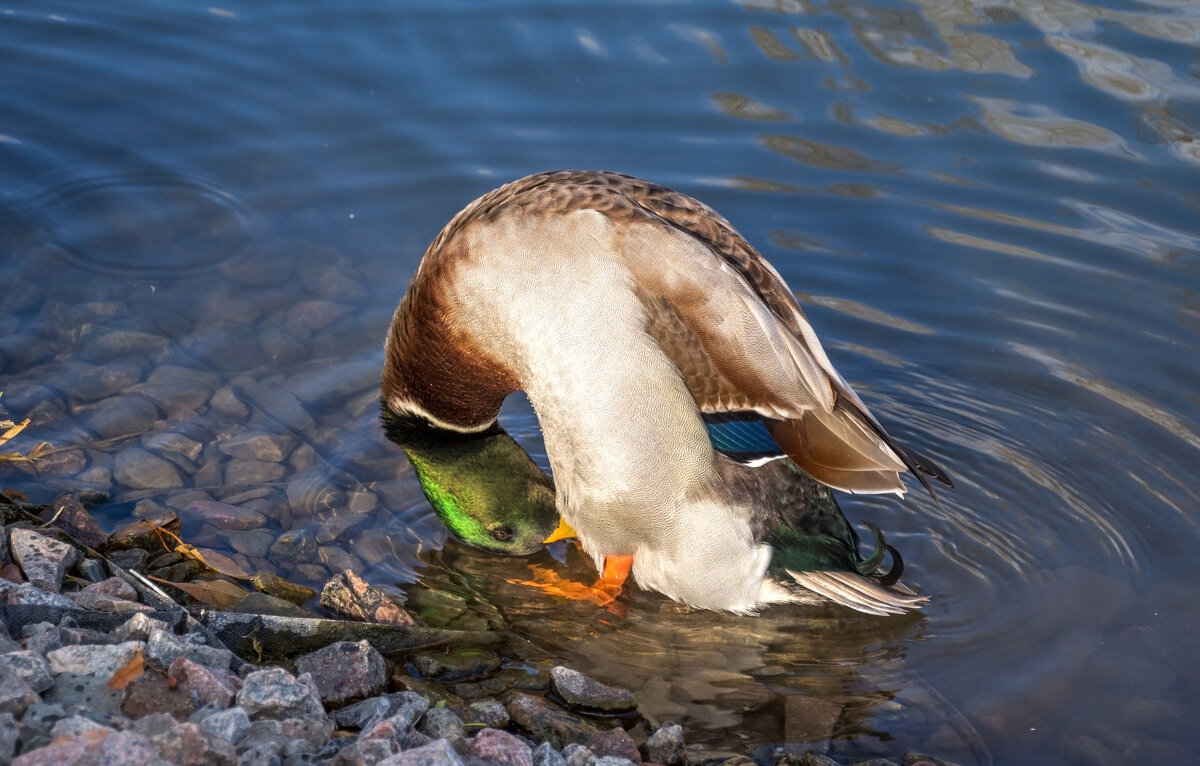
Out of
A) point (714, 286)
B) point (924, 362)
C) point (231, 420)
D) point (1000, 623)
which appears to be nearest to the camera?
point (714, 286)

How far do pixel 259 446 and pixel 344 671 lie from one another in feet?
6.24

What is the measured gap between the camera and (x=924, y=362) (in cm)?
552

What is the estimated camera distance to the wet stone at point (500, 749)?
112 inches

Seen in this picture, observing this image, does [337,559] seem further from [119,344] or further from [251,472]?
[119,344]

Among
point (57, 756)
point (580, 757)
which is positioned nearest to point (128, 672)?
point (57, 756)

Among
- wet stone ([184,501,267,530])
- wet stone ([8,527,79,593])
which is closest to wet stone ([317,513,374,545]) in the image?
wet stone ([184,501,267,530])

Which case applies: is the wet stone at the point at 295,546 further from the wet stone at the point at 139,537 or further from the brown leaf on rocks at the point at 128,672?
the brown leaf on rocks at the point at 128,672

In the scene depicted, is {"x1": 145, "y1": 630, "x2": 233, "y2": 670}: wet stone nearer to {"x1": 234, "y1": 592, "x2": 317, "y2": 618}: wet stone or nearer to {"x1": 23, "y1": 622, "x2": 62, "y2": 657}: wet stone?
{"x1": 23, "y1": 622, "x2": 62, "y2": 657}: wet stone

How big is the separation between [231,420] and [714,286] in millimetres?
2355

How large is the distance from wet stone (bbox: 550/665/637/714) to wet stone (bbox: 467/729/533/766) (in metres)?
0.66

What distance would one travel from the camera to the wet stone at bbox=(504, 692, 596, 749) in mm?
3277

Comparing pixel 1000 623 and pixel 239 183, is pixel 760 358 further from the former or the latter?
pixel 239 183

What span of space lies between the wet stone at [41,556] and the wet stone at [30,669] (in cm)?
69

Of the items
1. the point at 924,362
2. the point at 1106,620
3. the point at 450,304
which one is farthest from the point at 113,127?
the point at 1106,620
